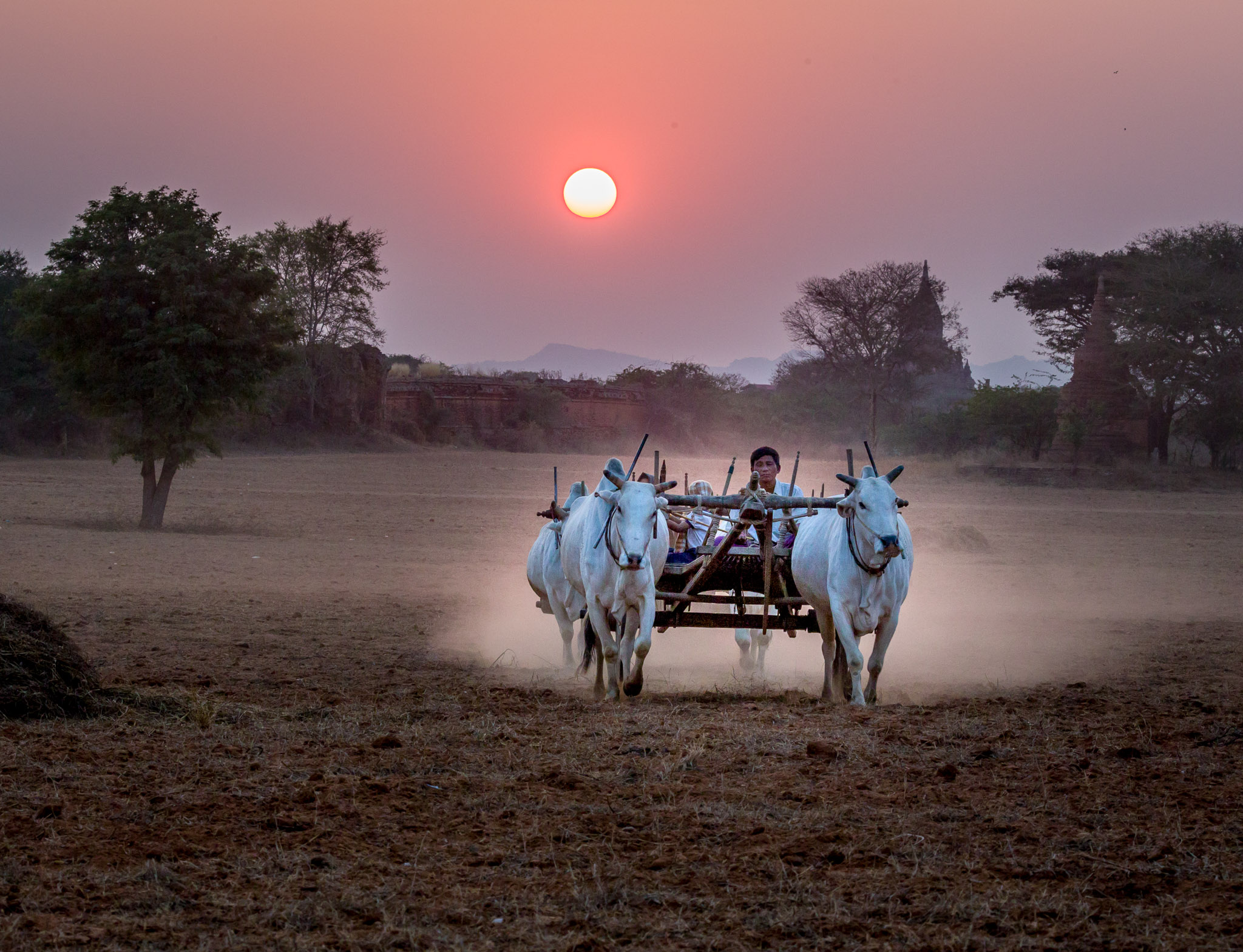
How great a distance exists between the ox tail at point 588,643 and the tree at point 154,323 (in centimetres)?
1223

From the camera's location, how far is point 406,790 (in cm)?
504

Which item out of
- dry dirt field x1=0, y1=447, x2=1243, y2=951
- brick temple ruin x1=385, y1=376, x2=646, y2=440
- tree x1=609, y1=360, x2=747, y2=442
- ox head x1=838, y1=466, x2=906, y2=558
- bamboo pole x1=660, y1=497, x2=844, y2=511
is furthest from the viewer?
tree x1=609, y1=360, x2=747, y2=442

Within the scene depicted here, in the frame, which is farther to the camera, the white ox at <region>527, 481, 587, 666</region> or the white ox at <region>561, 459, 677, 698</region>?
the white ox at <region>527, 481, 587, 666</region>

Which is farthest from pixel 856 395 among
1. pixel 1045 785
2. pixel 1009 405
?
pixel 1045 785

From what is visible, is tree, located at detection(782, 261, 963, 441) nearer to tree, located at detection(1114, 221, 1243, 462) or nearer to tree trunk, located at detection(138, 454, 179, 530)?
tree, located at detection(1114, 221, 1243, 462)

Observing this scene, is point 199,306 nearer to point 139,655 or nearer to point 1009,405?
point 139,655

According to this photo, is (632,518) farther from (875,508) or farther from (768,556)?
(875,508)

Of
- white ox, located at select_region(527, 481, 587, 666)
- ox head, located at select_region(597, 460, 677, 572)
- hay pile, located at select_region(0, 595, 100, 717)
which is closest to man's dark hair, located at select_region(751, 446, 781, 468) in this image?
white ox, located at select_region(527, 481, 587, 666)

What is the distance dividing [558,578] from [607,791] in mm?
4221

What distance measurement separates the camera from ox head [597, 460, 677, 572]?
708 cm

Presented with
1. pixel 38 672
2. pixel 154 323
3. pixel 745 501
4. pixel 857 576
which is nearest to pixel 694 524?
pixel 745 501

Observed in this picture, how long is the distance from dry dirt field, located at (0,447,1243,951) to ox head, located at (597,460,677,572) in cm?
87

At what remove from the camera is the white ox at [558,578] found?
902 centimetres

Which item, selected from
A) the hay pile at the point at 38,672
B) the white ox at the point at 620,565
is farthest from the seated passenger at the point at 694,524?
the hay pile at the point at 38,672
